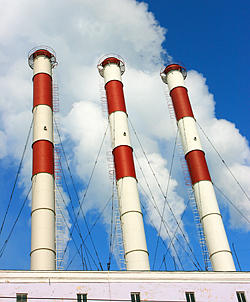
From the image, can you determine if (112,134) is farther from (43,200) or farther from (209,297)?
(209,297)

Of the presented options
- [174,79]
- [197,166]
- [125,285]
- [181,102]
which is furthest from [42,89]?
[125,285]

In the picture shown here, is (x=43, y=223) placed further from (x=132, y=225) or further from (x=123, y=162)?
(x=123, y=162)

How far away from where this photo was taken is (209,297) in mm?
24500

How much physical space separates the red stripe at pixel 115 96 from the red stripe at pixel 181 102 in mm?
5403

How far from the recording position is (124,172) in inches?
1304

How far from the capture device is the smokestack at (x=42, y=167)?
28375 mm

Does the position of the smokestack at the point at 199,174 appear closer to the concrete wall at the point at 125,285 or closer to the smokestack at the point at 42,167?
the concrete wall at the point at 125,285

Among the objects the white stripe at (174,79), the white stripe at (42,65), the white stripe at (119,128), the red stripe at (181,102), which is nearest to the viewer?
the white stripe at (119,128)

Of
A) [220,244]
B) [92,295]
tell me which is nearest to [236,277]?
[220,244]

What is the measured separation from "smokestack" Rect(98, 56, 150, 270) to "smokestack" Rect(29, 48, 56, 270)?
5372 mm

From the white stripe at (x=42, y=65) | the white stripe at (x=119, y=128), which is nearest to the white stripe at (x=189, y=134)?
the white stripe at (x=119, y=128)

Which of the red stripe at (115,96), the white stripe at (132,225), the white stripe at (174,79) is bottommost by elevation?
the white stripe at (132,225)

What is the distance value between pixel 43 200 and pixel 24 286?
8537 mm

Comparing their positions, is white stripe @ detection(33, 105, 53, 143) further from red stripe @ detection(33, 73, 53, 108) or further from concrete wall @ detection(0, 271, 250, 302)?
concrete wall @ detection(0, 271, 250, 302)
